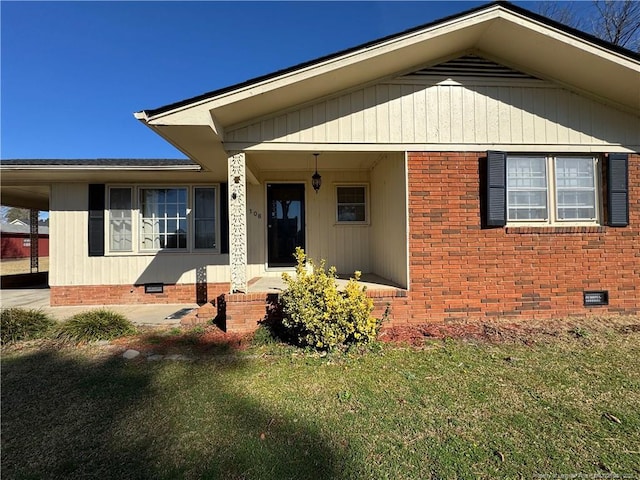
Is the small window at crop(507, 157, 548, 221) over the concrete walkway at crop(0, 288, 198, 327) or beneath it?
over

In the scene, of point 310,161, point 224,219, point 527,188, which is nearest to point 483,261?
point 527,188

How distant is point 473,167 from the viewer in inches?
198

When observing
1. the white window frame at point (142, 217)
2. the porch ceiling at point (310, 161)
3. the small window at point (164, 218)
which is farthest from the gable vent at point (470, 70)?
the small window at point (164, 218)

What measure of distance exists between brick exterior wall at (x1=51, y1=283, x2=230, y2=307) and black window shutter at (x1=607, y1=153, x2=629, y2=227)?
739 centimetres

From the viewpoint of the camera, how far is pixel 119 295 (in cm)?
725

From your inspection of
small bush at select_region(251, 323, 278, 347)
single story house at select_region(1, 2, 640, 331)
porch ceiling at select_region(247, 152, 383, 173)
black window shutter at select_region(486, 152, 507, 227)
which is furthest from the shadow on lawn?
black window shutter at select_region(486, 152, 507, 227)

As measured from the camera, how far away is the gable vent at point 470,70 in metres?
4.99

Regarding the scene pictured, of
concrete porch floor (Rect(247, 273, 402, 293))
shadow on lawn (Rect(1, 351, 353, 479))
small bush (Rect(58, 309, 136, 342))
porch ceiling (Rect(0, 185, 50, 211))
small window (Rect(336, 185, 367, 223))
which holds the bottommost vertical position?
shadow on lawn (Rect(1, 351, 353, 479))

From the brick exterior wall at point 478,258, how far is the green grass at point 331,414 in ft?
3.15

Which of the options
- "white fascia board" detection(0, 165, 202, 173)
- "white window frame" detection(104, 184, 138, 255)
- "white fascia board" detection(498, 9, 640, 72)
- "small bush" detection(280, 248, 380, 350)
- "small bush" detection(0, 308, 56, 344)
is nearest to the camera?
"small bush" detection(280, 248, 380, 350)

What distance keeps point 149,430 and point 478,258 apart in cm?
475

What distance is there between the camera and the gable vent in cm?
499

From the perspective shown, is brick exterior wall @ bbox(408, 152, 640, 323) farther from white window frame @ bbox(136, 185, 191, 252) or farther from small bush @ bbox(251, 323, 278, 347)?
white window frame @ bbox(136, 185, 191, 252)

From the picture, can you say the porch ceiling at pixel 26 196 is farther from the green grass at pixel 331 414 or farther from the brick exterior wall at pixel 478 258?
the brick exterior wall at pixel 478 258
